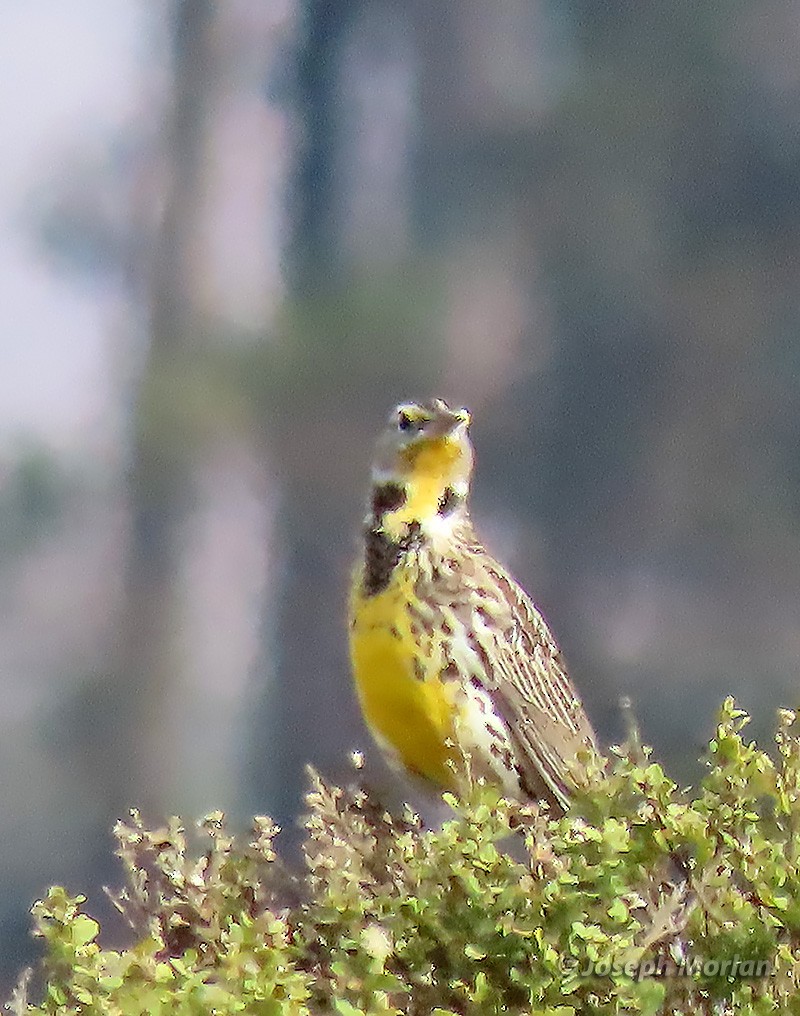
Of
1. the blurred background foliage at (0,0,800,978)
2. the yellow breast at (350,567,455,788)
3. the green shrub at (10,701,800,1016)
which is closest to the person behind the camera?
the green shrub at (10,701,800,1016)

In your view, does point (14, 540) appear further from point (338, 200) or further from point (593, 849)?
point (593, 849)

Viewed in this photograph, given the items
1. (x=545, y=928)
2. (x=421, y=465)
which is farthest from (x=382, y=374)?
(x=545, y=928)

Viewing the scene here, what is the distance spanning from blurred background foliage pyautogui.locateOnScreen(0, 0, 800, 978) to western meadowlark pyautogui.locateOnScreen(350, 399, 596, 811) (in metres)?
0.71

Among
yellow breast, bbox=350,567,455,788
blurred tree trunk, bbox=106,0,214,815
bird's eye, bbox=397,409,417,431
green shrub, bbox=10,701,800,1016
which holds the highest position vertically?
blurred tree trunk, bbox=106,0,214,815

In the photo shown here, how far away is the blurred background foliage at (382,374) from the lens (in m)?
2.02

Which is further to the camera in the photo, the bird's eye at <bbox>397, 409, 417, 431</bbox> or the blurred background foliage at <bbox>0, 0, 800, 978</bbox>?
the blurred background foliage at <bbox>0, 0, 800, 978</bbox>

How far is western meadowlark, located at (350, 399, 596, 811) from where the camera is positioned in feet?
3.96

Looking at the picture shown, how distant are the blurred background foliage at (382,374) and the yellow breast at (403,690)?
0.76m

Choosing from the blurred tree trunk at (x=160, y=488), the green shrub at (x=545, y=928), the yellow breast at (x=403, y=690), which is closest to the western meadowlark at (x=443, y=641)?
the yellow breast at (x=403, y=690)

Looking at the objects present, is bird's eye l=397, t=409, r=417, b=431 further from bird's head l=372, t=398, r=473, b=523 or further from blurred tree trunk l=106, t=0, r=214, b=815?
blurred tree trunk l=106, t=0, r=214, b=815

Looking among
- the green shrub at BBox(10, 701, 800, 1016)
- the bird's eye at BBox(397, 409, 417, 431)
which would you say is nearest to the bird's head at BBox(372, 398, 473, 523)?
the bird's eye at BBox(397, 409, 417, 431)

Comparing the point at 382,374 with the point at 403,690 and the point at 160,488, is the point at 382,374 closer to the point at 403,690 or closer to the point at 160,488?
the point at 160,488

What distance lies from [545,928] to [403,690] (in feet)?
1.69

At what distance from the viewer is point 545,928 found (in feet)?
2.28
